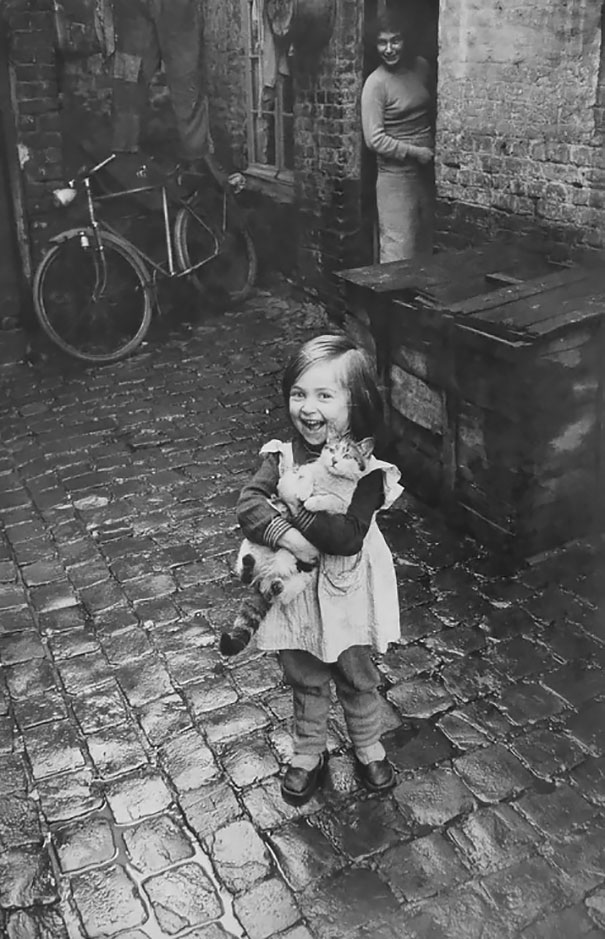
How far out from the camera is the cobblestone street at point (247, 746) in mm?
3121

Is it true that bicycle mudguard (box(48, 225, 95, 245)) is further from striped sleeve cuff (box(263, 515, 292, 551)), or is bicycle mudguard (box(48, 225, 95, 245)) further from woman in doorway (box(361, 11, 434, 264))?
striped sleeve cuff (box(263, 515, 292, 551))

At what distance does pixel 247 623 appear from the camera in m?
3.16

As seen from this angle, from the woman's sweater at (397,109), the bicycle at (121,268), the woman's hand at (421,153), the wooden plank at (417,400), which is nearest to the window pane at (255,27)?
the bicycle at (121,268)

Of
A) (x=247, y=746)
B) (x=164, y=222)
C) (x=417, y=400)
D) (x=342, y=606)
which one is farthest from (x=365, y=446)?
(x=164, y=222)

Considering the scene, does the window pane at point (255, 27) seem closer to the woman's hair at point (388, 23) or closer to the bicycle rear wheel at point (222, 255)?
the bicycle rear wheel at point (222, 255)

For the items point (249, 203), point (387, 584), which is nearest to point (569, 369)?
point (387, 584)

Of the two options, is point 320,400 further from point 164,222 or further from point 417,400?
point 164,222

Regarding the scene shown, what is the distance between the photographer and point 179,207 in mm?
9438

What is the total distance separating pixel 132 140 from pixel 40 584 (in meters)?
5.58

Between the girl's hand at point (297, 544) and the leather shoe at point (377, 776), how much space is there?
0.95 m

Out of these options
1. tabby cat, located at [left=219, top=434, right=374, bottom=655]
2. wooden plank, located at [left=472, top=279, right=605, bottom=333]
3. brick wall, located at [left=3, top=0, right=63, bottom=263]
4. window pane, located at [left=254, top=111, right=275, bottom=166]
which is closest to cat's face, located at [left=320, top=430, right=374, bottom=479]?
tabby cat, located at [left=219, top=434, right=374, bottom=655]

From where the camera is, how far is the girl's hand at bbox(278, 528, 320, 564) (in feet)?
10.1

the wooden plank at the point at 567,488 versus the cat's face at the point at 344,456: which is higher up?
the cat's face at the point at 344,456

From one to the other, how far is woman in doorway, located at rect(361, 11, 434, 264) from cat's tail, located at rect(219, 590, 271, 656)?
5.47m
